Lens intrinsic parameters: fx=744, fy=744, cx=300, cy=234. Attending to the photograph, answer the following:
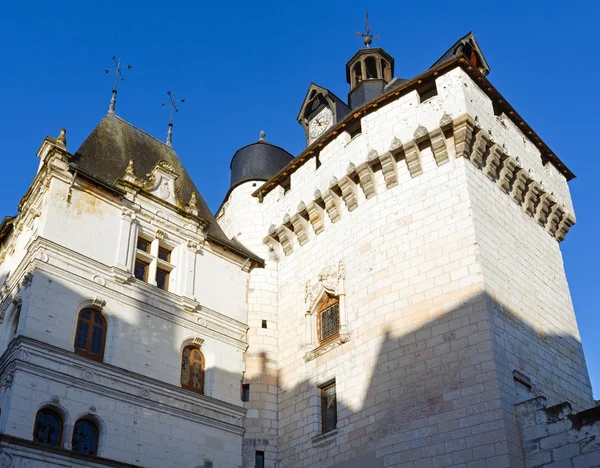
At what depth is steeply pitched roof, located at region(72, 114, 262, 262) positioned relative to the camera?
19.8 metres

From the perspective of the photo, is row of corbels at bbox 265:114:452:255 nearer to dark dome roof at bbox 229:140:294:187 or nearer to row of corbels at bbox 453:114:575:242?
row of corbels at bbox 453:114:575:242

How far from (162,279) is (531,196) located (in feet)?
32.1

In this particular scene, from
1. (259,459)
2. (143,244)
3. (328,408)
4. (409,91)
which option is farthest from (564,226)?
(143,244)

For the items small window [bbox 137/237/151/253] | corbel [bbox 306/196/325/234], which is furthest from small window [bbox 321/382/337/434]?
small window [bbox 137/237/151/253]

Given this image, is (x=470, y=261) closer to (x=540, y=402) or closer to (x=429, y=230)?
(x=429, y=230)

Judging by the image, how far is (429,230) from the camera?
675 inches

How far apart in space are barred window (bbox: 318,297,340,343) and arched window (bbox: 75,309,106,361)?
5440 millimetres

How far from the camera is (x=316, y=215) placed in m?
20.5

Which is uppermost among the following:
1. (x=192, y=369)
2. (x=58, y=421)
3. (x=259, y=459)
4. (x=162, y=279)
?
(x=162, y=279)

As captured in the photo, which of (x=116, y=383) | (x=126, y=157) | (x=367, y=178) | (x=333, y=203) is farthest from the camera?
(x=126, y=157)

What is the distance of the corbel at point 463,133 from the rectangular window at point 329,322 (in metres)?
4.89

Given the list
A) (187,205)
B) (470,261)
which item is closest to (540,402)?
(470,261)

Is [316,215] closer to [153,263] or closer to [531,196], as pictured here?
[153,263]

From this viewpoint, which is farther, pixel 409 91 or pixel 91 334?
pixel 409 91
